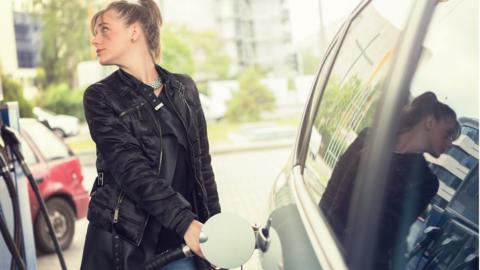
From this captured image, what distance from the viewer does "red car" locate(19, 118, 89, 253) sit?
238 inches

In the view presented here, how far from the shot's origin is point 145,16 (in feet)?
7.48

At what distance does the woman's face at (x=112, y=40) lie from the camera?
2.21 metres

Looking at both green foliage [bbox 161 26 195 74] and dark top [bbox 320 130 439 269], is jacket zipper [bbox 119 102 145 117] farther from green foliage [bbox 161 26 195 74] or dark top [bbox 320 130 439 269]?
green foliage [bbox 161 26 195 74]

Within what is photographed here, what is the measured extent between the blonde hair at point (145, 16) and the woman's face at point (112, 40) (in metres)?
0.03

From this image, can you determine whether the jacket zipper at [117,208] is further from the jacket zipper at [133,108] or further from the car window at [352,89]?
the car window at [352,89]

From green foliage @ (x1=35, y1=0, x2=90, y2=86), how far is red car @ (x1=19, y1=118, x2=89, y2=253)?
18.1 meters

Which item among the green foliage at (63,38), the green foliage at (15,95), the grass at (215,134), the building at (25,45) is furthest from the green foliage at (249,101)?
the green foliage at (15,95)

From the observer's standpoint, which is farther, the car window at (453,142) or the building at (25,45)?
the building at (25,45)

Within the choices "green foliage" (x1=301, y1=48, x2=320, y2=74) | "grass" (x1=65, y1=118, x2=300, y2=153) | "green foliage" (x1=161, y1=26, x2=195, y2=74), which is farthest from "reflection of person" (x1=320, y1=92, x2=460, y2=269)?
"green foliage" (x1=161, y1=26, x2=195, y2=74)

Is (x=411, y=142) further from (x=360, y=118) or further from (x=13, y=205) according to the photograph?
(x=13, y=205)

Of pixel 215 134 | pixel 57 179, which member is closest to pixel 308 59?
pixel 215 134

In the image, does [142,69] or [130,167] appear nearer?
[130,167]

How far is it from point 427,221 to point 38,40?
2457 centimetres

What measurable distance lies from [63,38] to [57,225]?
18764mm
